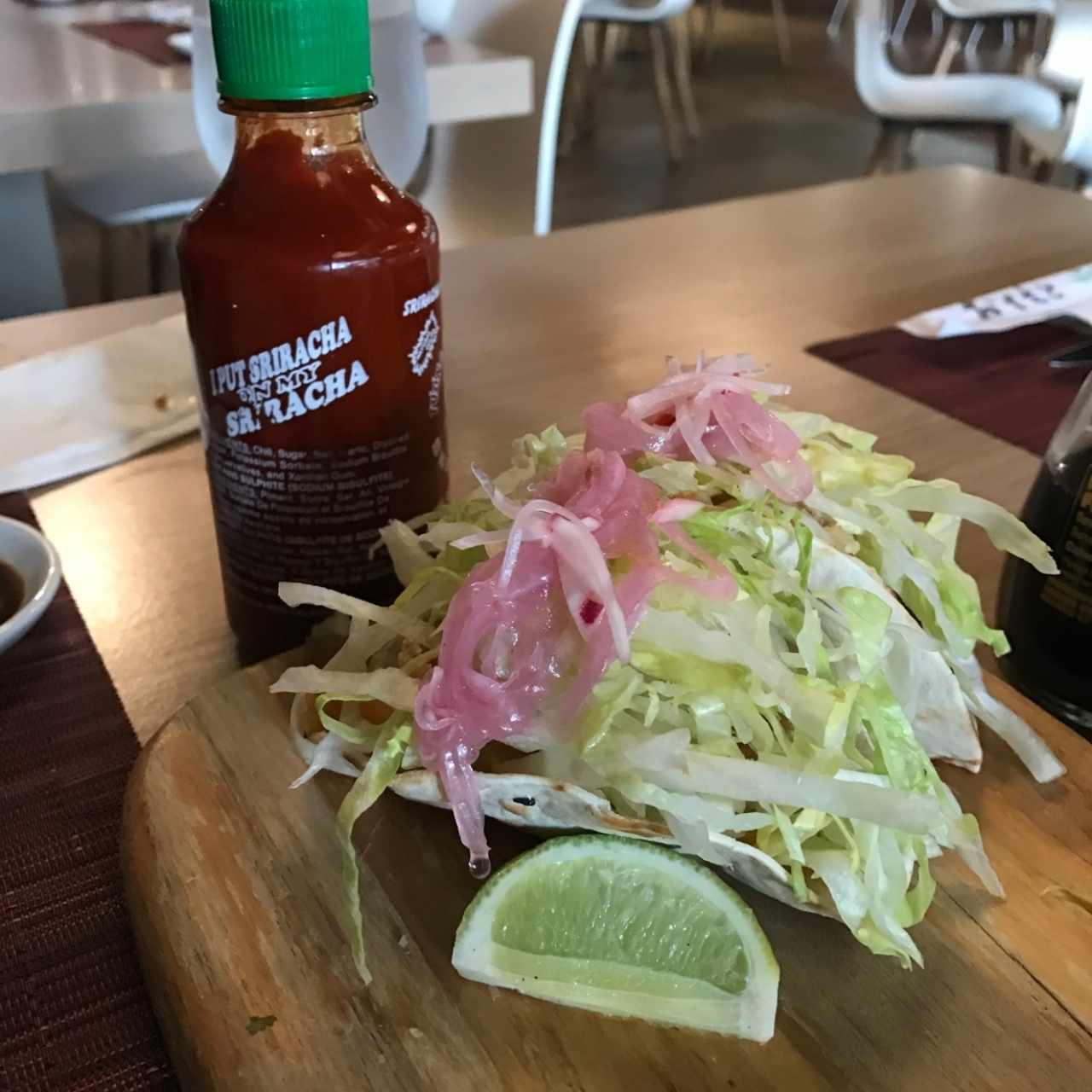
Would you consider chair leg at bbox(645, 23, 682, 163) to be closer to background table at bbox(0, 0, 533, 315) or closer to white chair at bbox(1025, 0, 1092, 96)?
white chair at bbox(1025, 0, 1092, 96)

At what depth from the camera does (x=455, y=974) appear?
452 millimetres

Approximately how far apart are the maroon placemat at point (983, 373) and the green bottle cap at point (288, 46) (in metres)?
0.65

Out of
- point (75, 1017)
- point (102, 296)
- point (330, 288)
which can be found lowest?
point (102, 296)

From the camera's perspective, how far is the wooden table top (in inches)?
29.0

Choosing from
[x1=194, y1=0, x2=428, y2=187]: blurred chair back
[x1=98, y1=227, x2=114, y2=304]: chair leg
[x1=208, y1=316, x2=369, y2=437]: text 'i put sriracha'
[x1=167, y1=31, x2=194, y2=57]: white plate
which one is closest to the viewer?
[x1=208, y1=316, x2=369, y2=437]: text 'i put sriracha'

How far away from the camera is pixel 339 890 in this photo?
483 millimetres

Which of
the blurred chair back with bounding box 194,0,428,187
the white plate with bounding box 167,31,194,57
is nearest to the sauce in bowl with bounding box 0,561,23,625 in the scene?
the blurred chair back with bounding box 194,0,428,187

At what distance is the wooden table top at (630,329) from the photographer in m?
0.74

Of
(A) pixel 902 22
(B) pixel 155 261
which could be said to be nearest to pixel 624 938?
(B) pixel 155 261

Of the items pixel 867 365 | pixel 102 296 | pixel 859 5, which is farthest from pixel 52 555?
pixel 859 5

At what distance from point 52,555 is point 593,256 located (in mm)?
809

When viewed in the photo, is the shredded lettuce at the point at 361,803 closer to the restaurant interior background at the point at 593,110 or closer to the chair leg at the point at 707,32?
the restaurant interior background at the point at 593,110

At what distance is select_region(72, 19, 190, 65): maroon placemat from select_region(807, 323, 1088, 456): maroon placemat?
1.20 metres

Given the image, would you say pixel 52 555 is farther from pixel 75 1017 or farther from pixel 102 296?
pixel 102 296
